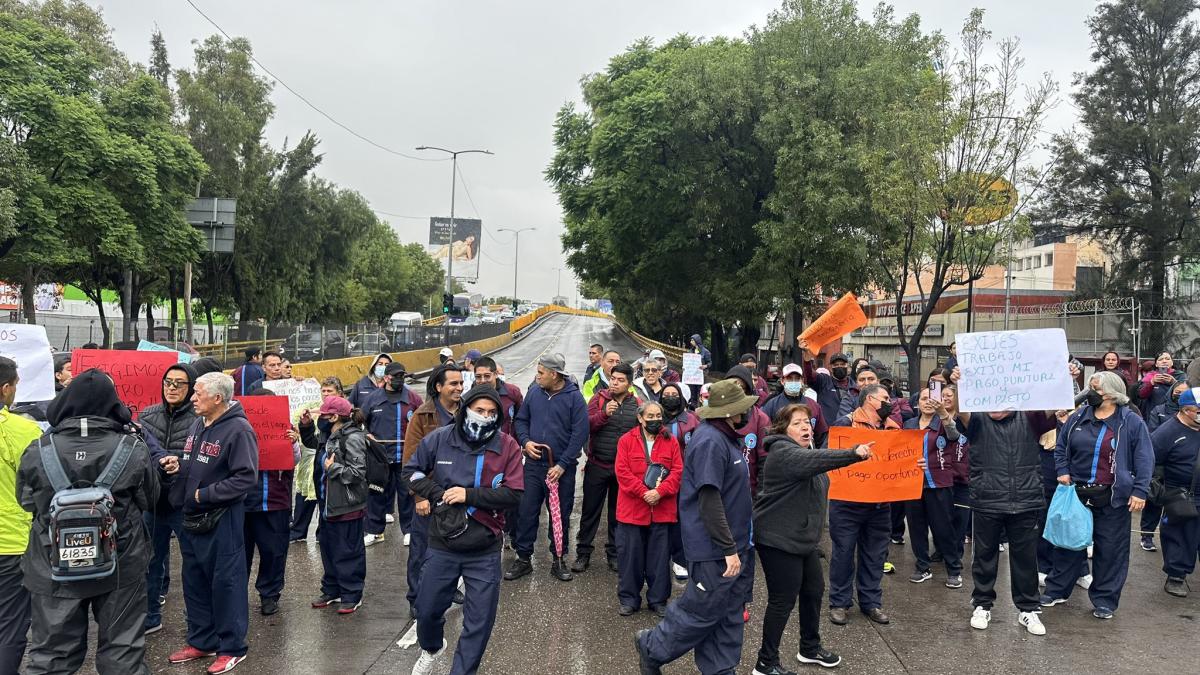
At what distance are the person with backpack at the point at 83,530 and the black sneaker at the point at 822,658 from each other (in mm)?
3913

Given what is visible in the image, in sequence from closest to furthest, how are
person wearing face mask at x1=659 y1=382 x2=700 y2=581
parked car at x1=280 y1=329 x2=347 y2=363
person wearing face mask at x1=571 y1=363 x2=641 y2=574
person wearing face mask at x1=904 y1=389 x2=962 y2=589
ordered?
person wearing face mask at x1=659 y1=382 x2=700 y2=581, person wearing face mask at x1=904 y1=389 x2=962 y2=589, person wearing face mask at x1=571 y1=363 x2=641 y2=574, parked car at x1=280 y1=329 x2=347 y2=363

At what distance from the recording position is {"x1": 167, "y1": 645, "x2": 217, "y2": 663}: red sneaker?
16.1 feet

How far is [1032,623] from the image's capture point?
572cm

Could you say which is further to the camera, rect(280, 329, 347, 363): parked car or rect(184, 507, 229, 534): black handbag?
rect(280, 329, 347, 363): parked car

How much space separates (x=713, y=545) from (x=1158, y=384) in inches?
321

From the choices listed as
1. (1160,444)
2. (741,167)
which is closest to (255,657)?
(1160,444)

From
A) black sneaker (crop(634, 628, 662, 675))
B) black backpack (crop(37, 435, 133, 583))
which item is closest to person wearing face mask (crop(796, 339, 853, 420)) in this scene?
black sneaker (crop(634, 628, 662, 675))

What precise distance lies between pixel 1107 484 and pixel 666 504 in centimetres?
346

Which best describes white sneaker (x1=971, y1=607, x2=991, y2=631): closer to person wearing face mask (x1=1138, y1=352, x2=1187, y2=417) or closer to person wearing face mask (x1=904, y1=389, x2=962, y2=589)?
person wearing face mask (x1=904, y1=389, x2=962, y2=589)

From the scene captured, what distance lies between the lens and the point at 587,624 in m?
5.79

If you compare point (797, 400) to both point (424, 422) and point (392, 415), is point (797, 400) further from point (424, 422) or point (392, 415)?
point (392, 415)

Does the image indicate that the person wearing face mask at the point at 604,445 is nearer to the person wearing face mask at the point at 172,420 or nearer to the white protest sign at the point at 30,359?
the person wearing face mask at the point at 172,420

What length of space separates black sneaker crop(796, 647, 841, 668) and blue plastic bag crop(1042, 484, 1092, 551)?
2257 mm

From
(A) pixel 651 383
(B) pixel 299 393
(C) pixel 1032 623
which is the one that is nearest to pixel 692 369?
(A) pixel 651 383
